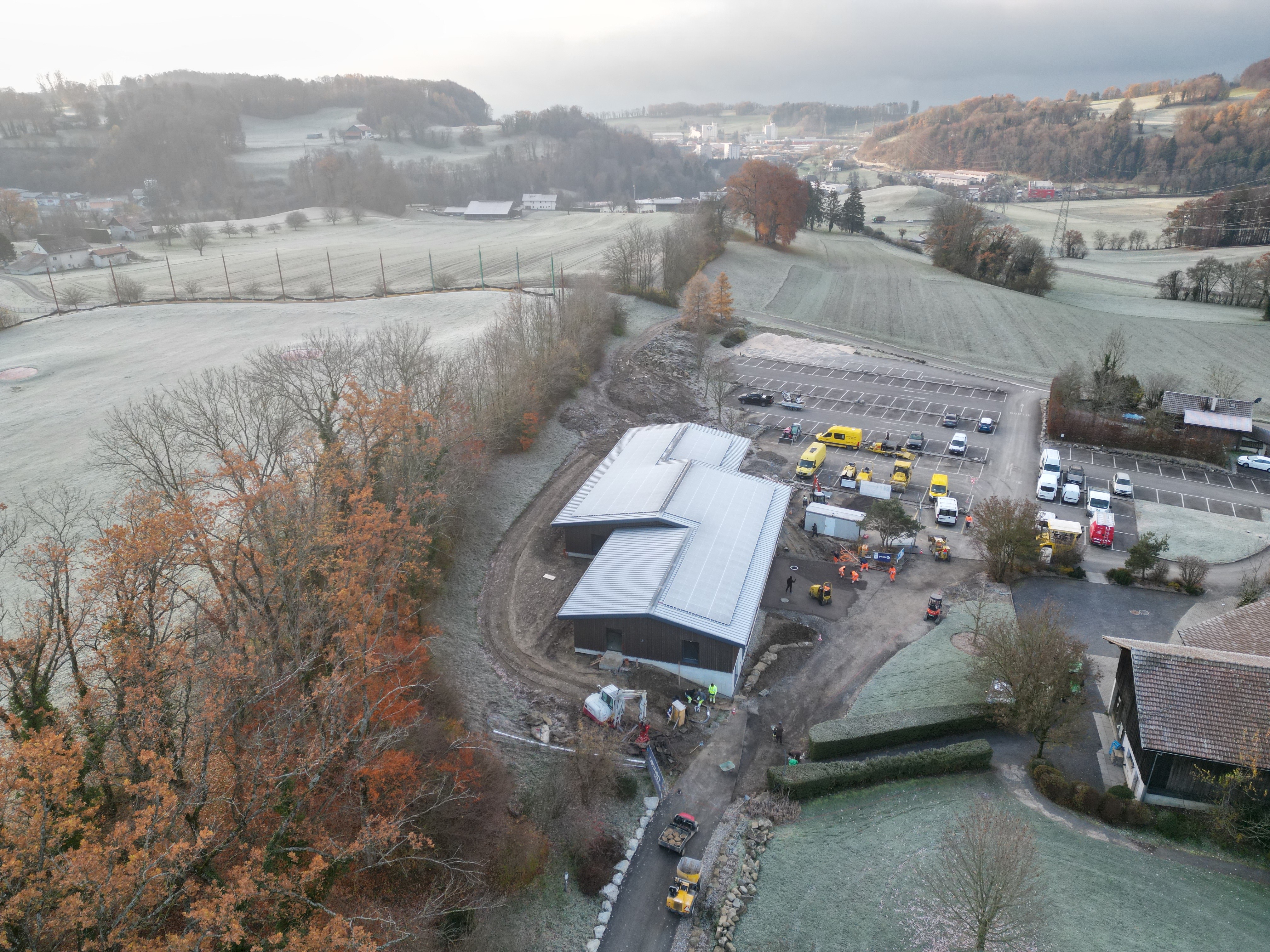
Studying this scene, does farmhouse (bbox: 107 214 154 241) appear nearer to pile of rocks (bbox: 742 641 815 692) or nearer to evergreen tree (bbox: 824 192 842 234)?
evergreen tree (bbox: 824 192 842 234)

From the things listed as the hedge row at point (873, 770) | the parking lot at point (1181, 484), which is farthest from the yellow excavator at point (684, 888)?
the parking lot at point (1181, 484)

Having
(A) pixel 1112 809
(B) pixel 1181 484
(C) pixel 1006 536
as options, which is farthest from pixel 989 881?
(B) pixel 1181 484

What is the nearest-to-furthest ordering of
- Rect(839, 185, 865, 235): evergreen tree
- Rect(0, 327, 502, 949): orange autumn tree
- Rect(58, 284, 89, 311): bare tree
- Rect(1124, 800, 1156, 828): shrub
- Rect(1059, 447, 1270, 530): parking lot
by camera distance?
Rect(0, 327, 502, 949): orange autumn tree
Rect(1124, 800, 1156, 828): shrub
Rect(1059, 447, 1270, 530): parking lot
Rect(58, 284, 89, 311): bare tree
Rect(839, 185, 865, 235): evergreen tree

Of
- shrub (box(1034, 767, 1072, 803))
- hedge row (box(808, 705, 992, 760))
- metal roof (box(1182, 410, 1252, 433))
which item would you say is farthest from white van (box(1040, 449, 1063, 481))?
shrub (box(1034, 767, 1072, 803))

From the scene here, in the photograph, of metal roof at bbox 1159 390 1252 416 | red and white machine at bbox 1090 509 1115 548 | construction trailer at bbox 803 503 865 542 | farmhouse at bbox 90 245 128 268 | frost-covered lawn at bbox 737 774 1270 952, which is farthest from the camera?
farmhouse at bbox 90 245 128 268

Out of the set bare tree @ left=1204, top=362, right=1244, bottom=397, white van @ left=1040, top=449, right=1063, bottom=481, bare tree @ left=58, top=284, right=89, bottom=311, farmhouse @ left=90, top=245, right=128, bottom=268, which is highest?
farmhouse @ left=90, top=245, right=128, bottom=268

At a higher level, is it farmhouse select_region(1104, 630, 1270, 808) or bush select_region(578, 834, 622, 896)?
farmhouse select_region(1104, 630, 1270, 808)

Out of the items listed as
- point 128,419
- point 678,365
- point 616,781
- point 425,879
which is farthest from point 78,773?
point 678,365

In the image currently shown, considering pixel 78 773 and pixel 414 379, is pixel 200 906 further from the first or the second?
pixel 414 379
